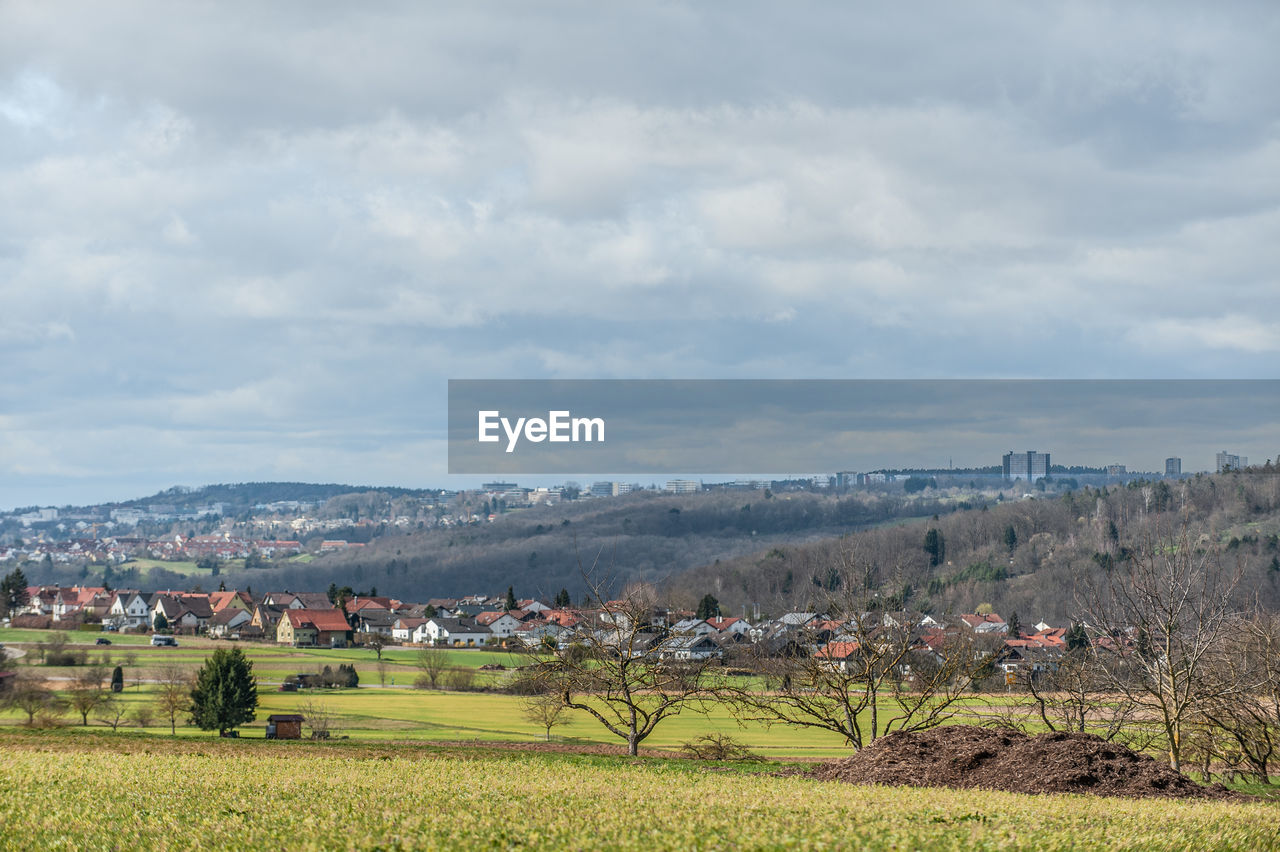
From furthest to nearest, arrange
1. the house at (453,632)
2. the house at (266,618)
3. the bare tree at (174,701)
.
A: 1. the house at (453,632)
2. the house at (266,618)
3. the bare tree at (174,701)

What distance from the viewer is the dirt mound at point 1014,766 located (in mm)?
17625

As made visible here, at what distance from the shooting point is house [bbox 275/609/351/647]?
11944cm

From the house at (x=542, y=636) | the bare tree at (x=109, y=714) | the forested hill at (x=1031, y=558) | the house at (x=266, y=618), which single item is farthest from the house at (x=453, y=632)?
the bare tree at (x=109, y=714)

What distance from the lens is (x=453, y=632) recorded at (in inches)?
5256

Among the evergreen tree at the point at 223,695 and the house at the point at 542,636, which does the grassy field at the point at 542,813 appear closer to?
the house at the point at 542,636

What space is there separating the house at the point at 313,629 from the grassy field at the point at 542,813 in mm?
105606

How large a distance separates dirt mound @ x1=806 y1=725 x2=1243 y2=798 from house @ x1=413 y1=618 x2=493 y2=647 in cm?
11080

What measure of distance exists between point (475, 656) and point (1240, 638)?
8255 centimetres

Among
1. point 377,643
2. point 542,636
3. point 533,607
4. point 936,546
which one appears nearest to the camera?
point 542,636

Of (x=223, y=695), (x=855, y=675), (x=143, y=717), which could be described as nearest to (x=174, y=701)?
(x=143, y=717)

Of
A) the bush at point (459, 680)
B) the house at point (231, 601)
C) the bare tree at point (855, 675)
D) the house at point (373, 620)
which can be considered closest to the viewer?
the bare tree at point (855, 675)

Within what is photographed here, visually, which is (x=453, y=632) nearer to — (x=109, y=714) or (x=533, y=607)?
(x=533, y=607)

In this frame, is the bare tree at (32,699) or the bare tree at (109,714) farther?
the bare tree at (109,714)

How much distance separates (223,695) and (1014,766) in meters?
49.9
